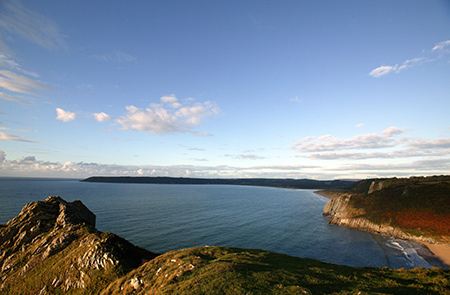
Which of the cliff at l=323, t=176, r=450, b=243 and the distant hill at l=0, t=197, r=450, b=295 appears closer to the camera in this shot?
the distant hill at l=0, t=197, r=450, b=295

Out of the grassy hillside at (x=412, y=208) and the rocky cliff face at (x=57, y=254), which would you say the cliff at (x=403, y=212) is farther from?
the rocky cliff face at (x=57, y=254)

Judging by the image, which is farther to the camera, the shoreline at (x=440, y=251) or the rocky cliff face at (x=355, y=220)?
the rocky cliff face at (x=355, y=220)

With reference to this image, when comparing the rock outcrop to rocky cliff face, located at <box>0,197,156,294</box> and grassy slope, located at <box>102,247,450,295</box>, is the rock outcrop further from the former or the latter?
rocky cliff face, located at <box>0,197,156,294</box>

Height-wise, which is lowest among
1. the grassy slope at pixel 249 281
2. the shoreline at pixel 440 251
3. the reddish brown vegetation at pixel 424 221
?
the shoreline at pixel 440 251

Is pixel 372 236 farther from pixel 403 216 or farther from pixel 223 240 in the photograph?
pixel 223 240

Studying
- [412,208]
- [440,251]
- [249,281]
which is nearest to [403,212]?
[412,208]

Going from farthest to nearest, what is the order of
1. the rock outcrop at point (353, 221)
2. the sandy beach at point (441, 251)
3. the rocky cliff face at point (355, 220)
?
the rocky cliff face at point (355, 220), the rock outcrop at point (353, 221), the sandy beach at point (441, 251)

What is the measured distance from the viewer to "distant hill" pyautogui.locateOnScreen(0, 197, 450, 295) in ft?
68.5

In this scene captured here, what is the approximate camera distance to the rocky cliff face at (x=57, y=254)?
94.5ft

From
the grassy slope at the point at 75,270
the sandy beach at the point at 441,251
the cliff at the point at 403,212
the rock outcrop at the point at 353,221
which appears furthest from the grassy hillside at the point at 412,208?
the grassy slope at the point at 75,270

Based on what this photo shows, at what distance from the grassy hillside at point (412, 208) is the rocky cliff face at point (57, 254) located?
293 ft

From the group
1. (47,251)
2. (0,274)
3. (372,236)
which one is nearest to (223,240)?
(47,251)

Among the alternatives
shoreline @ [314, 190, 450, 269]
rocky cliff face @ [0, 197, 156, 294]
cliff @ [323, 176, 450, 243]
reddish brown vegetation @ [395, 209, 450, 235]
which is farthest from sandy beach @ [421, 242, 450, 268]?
rocky cliff face @ [0, 197, 156, 294]

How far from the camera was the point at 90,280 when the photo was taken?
27984 millimetres
